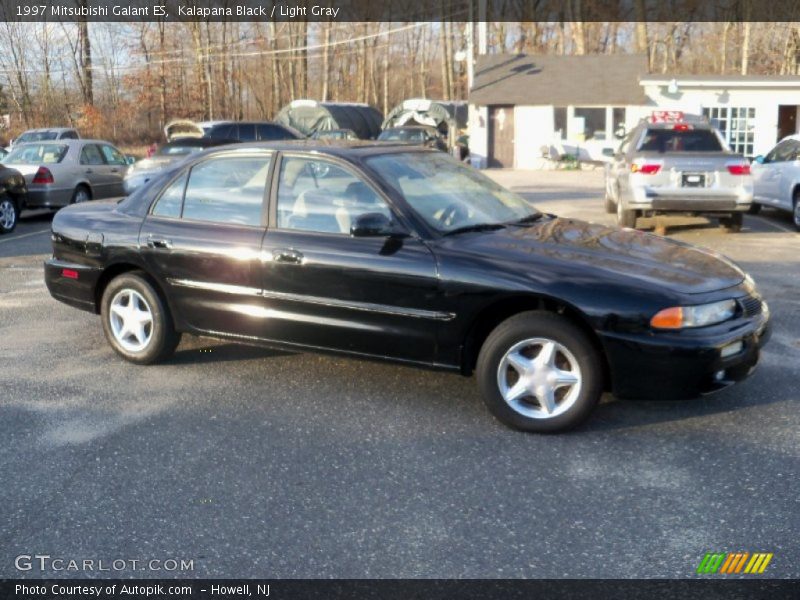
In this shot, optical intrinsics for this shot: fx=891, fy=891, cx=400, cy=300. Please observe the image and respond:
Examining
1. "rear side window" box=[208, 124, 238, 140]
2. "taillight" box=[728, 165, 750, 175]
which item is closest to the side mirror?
"taillight" box=[728, 165, 750, 175]

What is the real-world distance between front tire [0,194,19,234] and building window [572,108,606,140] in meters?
23.1

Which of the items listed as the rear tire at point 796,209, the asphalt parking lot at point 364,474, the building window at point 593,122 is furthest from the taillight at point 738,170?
the building window at point 593,122

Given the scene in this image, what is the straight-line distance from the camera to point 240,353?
260 inches

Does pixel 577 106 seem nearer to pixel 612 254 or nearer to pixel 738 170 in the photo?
pixel 738 170

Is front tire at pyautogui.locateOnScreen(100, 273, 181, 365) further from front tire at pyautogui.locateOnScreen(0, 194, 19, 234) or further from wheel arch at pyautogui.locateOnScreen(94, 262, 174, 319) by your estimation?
front tire at pyautogui.locateOnScreen(0, 194, 19, 234)

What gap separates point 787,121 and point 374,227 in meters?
28.7

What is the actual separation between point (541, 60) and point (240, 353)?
102ft

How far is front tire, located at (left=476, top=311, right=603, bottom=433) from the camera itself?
4.77 m

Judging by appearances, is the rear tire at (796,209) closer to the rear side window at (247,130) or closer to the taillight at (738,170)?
the taillight at (738,170)

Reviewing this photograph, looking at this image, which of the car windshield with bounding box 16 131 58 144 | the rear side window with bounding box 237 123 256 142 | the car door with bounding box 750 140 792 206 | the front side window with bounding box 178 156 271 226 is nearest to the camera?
the front side window with bounding box 178 156 271 226

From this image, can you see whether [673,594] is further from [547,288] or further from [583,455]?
[547,288]

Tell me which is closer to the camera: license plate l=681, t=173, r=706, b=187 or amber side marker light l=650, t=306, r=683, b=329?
amber side marker light l=650, t=306, r=683, b=329

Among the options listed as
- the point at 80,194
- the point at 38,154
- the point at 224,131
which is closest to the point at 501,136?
the point at 224,131

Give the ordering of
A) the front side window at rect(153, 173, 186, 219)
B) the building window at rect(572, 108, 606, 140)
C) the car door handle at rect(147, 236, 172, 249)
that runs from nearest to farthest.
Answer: the car door handle at rect(147, 236, 172, 249)
the front side window at rect(153, 173, 186, 219)
the building window at rect(572, 108, 606, 140)
